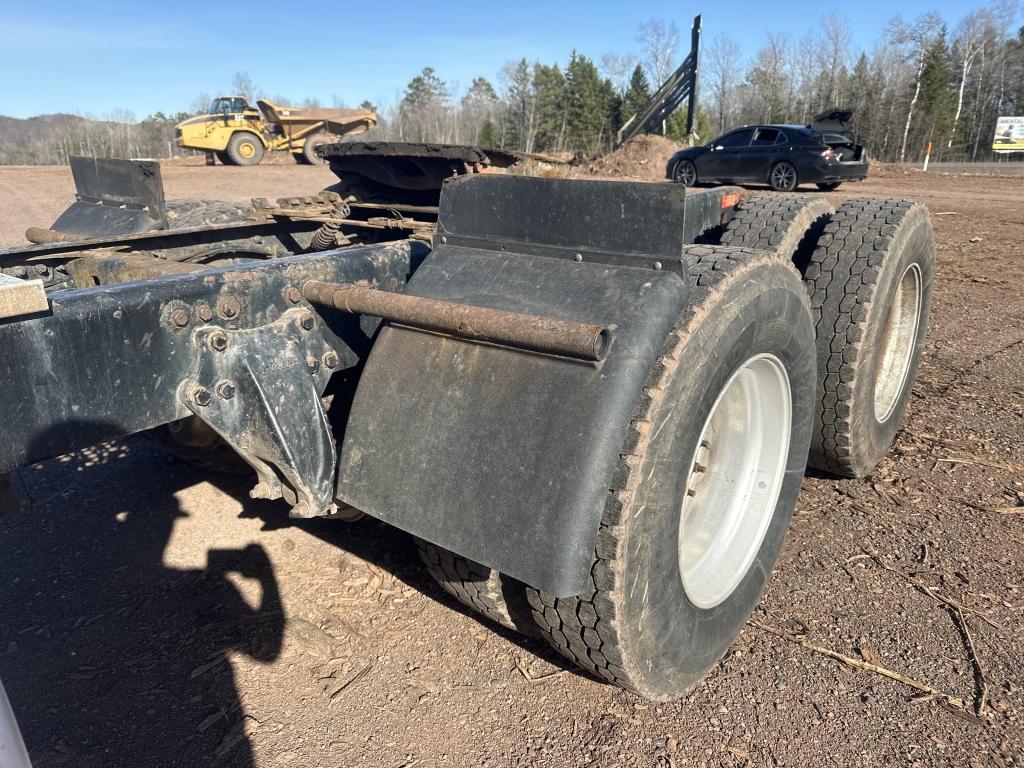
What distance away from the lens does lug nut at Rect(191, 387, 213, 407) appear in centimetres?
174

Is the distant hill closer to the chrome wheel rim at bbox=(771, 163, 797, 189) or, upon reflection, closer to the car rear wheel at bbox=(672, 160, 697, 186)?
the car rear wheel at bbox=(672, 160, 697, 186)

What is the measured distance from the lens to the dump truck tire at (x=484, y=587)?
203 centimetres

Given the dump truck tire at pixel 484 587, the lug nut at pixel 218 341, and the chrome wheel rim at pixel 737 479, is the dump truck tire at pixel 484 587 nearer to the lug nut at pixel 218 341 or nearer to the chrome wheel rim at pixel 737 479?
the chrome wheel rim at pixel 737 479

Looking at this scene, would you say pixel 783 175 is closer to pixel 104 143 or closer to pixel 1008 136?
pixel 1008 136

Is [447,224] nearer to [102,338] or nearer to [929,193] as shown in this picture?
[102,338]

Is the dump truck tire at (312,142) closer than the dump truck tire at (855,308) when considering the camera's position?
No

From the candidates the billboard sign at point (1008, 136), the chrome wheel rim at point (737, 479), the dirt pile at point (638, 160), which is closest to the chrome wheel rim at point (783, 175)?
the dirt pile at point (638, 160)

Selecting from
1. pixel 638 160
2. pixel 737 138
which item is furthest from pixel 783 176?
pixel 638 160

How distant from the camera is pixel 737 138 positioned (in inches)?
719

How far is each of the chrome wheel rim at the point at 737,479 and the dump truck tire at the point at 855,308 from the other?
1.88ft

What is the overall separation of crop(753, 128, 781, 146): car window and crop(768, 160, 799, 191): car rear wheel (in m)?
0.60

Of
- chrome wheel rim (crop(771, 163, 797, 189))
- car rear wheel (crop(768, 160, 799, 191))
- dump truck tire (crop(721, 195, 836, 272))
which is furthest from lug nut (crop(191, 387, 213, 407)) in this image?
chrome wheel rim (crop(771, 163, 797, 189))

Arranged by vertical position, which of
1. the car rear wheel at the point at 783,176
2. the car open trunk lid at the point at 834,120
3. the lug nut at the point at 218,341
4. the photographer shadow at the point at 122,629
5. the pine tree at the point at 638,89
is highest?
the pine tree at the point at 638,89

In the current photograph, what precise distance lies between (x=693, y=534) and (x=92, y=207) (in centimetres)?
343
